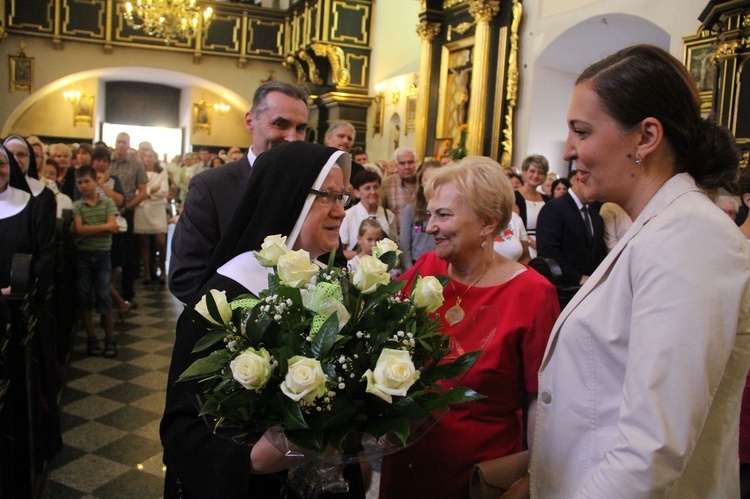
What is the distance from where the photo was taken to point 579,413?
1.36m

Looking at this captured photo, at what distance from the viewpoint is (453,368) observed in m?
1.37

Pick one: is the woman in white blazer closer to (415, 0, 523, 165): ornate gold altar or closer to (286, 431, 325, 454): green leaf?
(286, 431, 325, 454): green leaf

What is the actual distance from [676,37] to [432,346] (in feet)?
22.8

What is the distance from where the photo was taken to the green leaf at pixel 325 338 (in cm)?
121

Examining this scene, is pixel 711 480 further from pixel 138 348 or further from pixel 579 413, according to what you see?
pixel 138 348

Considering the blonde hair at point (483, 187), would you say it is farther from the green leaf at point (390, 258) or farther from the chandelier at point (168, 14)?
the chandelier at point (168, 14)

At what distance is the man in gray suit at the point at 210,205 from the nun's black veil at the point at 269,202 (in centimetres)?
83

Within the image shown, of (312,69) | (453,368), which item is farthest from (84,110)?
(453,368)

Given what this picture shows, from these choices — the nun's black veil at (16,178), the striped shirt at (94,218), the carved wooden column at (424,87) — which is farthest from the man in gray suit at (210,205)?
the carved wooden column at (424,87)

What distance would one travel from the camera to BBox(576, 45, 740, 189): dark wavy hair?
4.24ft

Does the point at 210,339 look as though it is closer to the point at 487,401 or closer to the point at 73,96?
the point at 487,401

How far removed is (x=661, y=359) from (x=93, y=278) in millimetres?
5624

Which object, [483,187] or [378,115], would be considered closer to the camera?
[483,187]

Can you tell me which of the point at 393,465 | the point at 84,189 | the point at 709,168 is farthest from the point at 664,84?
the point at 84,189
